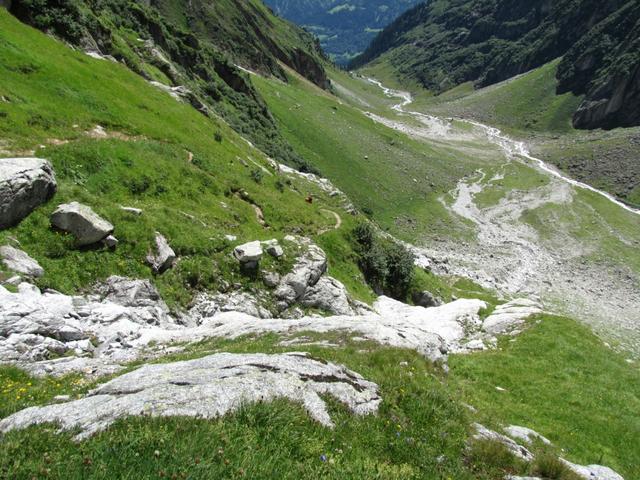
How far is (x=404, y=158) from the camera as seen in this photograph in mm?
113812

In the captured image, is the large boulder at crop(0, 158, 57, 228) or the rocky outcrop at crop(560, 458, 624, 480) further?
the large boulder at crop(0, 158, 57, 228)

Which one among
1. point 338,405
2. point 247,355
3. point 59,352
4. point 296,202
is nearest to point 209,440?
point 338,405

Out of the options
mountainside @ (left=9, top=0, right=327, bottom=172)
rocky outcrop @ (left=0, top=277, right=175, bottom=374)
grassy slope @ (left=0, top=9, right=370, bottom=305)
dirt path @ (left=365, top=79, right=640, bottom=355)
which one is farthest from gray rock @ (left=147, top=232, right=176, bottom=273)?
dirt path @ (left=365, top=79, right=640, bottom=355)

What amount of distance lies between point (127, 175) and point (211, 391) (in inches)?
977

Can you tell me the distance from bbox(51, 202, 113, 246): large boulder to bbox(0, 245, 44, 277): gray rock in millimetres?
2623

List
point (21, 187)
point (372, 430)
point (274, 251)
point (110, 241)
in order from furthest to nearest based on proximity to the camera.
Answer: point (274, 251)
point (110, 241)
point (21, 187)
point (372, 430)

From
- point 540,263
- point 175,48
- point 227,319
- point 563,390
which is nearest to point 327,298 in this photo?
point 227,319

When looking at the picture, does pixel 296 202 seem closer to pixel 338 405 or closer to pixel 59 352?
pixel 59 352

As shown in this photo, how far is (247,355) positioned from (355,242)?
30816 millimetres

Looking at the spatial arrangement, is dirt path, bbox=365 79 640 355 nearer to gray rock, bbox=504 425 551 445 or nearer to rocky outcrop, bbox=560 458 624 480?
rocky outcrop, bbox=560 458 624 480

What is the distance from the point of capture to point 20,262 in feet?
61.4

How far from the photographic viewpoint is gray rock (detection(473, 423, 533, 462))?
11.0 meters

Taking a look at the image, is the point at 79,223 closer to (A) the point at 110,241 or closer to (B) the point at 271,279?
(A) the point at 110,241

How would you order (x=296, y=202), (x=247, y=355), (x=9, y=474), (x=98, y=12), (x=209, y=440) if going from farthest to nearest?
(x=98, y=12)
(x=296, y=202)
(x=247, y=355)
(x=209, y=440)
(x=9, y=474)
